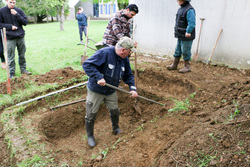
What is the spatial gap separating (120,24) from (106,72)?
1.99 m

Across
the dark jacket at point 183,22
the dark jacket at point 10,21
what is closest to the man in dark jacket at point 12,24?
the dark jacket at point 10,21

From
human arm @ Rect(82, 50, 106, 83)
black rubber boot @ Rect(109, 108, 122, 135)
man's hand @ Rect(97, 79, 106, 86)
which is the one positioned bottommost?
black rubber boot @ Rect(109, 108, 122, 135)

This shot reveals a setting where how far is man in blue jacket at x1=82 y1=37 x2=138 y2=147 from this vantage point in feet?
9.29

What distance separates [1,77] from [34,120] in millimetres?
2779

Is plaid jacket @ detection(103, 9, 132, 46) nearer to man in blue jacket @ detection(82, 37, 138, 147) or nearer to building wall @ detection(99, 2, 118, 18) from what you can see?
man in blue jacket @ detection(82, 37, 138, 147)

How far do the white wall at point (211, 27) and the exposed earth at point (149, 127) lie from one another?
0.74 meters

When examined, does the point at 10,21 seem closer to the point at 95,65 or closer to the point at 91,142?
the point at 95,65

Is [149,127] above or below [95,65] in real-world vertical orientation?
below

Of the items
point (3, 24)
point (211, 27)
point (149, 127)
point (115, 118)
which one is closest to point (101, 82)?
point (115, 118)

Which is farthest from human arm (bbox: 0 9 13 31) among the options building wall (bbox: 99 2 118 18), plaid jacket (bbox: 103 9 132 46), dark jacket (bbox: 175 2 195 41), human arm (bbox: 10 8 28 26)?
building wall (bbox: 99 2 118 18)

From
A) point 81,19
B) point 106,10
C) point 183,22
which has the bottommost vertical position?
point 183,22

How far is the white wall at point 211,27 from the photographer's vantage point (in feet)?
18.7

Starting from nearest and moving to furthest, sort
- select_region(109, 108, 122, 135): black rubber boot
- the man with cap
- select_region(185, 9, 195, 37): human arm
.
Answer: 1. select_region(109, 108, 122, 135): black rubber boot
2. the man with cap
3. select_region(185, 9, 195, 37): human arm

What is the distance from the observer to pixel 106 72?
3.02m
